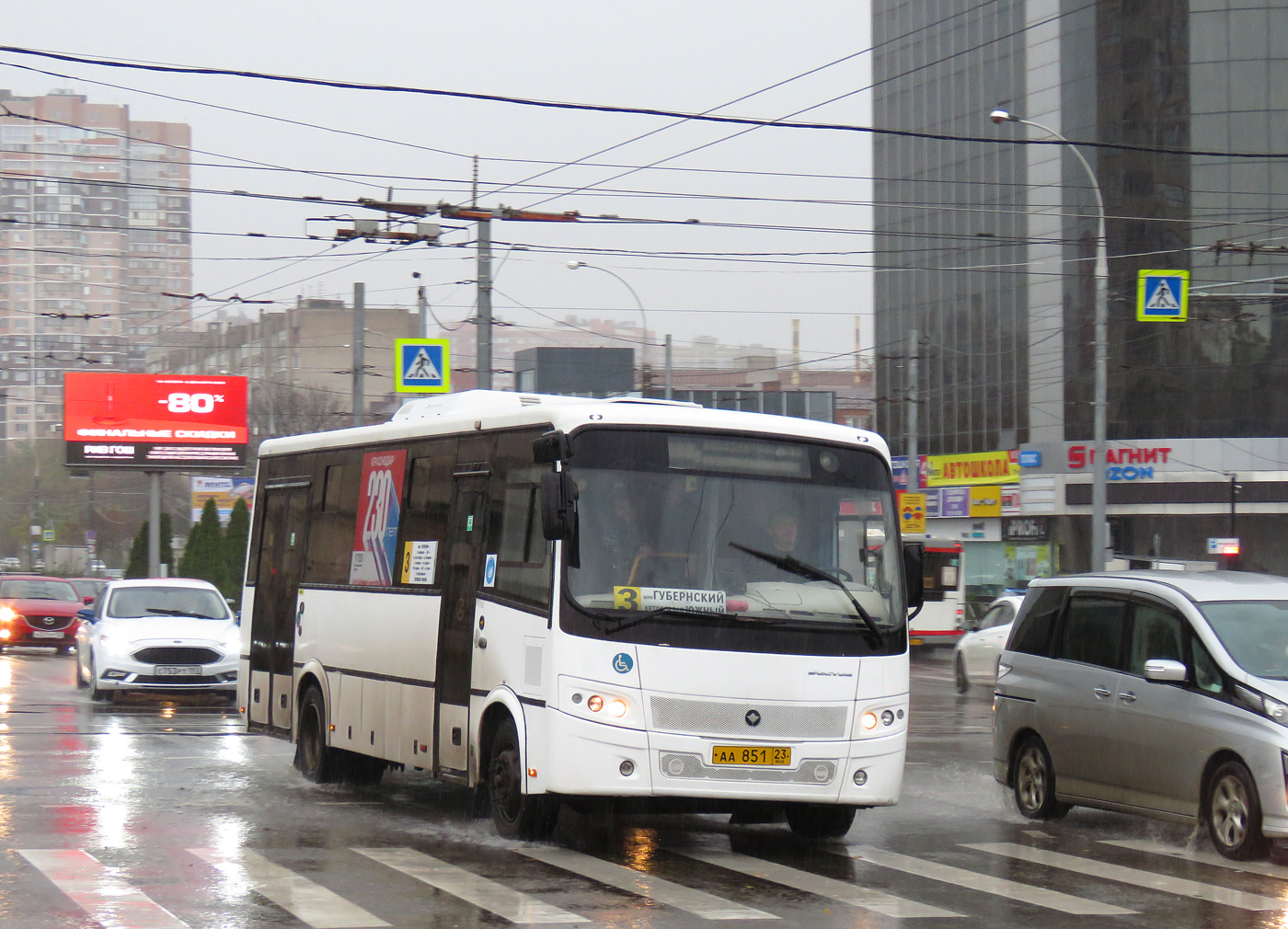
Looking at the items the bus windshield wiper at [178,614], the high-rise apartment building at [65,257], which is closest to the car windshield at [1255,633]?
the bus windshield wiper at [178,614]

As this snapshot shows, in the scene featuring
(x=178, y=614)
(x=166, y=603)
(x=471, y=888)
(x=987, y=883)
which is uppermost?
(x=166, y=603)

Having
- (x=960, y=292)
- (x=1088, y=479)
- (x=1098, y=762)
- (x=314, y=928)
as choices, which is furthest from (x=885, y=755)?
(x=960, y=292)

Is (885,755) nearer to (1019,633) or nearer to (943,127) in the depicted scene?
(1019,633)

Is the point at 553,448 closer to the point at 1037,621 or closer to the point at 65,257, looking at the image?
the point at 1037,621

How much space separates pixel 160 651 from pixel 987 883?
14470 mm

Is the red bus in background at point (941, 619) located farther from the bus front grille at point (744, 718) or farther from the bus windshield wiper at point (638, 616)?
the bus windshield wiper at point (638, 616)

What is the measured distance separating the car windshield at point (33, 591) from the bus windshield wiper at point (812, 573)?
29221 millimetres

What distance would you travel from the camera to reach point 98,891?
845 cm

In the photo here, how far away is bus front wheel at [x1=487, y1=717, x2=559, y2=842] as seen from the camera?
1033 cm

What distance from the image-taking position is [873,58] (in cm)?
7381

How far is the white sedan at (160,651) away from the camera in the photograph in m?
21.4

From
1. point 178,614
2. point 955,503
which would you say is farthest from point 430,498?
point 955,503

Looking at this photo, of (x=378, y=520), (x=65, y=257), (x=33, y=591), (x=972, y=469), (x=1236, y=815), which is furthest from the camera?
(x=65, y=257)

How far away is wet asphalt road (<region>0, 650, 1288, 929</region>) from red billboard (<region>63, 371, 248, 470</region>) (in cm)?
3658
